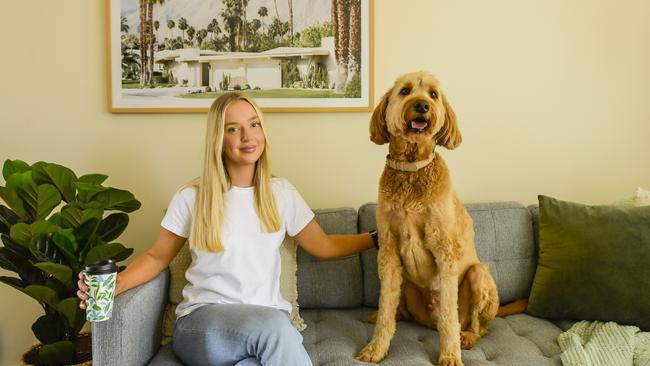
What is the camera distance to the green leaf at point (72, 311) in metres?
1.87

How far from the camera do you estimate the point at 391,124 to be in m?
1.71

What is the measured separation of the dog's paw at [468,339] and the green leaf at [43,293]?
1.58m

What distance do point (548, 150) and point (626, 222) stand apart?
71 cm

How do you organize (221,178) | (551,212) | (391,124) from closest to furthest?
(391,124) < (221,178) < (551,212)

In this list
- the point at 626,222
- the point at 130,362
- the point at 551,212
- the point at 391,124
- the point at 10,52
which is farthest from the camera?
the point at 10,52

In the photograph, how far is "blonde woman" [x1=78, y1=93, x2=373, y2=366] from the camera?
1688 mm

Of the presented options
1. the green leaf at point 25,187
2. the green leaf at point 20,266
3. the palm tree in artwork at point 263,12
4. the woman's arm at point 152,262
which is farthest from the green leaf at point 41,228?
the palm tree in artwork at point 263,12

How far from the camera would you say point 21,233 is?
5.99 feet

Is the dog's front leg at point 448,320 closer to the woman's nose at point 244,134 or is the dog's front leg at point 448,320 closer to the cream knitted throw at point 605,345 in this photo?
the cream knitted throw at point 605,345

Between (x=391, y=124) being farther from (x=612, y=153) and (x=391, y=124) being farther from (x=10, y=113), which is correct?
(x=10, y=113)

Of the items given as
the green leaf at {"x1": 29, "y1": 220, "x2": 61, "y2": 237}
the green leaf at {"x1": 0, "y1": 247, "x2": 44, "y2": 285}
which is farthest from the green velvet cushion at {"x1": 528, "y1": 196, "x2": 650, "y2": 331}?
the green leaf at {"x1": 0, "y1": 247, "x2": 44, "y2": 285}

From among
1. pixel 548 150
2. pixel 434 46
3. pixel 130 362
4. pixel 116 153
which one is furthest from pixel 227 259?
pixel 548 150

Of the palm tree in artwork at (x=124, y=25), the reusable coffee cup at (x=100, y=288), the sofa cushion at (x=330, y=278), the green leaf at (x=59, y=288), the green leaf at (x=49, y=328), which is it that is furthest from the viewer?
the palm tree in artwork at (x=124, y=25)

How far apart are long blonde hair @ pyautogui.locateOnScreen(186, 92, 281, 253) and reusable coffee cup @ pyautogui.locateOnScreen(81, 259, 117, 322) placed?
15.2 inches
